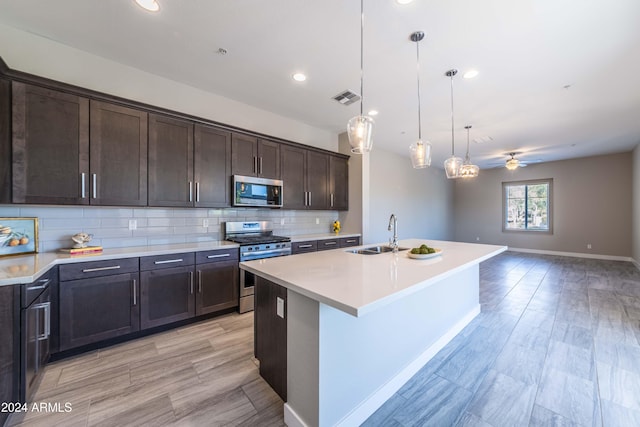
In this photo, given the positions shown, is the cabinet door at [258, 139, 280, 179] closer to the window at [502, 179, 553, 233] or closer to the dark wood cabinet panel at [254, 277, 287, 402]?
the dark wood cabinet panel at [254, 277, 287, 402]

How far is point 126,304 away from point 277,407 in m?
1.80

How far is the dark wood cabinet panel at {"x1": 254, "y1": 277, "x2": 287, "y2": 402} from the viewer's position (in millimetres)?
1674

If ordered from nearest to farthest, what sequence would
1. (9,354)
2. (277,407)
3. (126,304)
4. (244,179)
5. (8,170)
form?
(9,354) < (277,407) < (8,170) < (126,304) < (244,179)

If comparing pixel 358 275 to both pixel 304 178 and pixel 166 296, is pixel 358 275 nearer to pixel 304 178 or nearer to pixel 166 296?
pixel 166 296

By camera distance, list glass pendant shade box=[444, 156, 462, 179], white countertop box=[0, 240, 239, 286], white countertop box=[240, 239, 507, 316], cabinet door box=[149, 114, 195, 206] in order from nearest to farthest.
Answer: white countertop box=[240, 239, 507, 316] < white countertop box=[0, 240, 239, 286] < cabinet door box=[149, 114, 195, 206] < glass pendant shade box=[444, 156, 462, 179]

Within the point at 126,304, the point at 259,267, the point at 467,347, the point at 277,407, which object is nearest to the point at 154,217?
the point at 126,304

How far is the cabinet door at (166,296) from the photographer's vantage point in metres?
2.53

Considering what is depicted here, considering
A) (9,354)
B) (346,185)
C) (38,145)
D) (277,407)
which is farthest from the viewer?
(346,185)

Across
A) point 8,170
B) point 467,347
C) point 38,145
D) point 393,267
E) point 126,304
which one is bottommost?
point 467,347

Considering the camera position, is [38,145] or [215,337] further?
[215,337]

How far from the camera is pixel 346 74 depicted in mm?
2896

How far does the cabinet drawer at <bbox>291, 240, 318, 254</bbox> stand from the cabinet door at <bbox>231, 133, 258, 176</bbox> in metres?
1.20

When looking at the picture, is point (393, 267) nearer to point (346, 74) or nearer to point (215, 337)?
point (215, 337)

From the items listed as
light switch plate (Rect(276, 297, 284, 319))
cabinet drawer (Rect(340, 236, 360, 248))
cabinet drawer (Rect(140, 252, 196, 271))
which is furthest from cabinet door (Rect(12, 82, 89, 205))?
cabinet drawer (Rect(340, 236, 360, 248))
